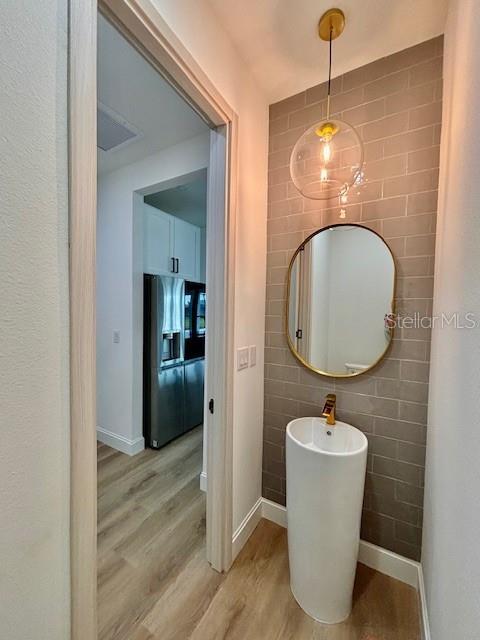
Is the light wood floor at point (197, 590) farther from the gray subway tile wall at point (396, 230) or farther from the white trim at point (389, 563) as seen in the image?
the gray subway tile wall at point (396, 230)

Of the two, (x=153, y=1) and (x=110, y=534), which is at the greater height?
(x=153, y=1)

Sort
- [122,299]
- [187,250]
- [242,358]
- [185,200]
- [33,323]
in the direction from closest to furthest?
[33,323]
[242,358]
[122,299]
[185,200]
[187,250]

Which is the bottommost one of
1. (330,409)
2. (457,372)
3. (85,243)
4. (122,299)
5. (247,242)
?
(330,409)

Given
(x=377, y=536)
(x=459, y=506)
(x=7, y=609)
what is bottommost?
(x=377, y=536)

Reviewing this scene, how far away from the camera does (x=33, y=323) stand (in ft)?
1.97

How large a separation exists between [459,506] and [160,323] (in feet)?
7.59

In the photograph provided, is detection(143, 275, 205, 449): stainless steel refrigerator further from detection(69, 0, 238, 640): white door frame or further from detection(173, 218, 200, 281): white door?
detection(69, 0, 238, 640): white door frame

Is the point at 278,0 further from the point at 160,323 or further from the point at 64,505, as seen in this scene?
the point at 160,323

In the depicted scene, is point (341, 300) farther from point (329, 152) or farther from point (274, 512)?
point (274, 512)

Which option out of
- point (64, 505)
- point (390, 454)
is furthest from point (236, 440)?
point (64, 505)

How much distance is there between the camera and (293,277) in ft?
5.50

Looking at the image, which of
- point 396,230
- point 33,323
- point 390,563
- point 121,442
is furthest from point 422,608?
point 121,442

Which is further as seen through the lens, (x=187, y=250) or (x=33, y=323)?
(x=187, y=250)

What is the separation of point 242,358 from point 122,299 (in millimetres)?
1548
